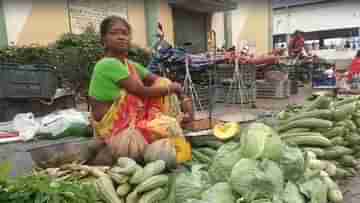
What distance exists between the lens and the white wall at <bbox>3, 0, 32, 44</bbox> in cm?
632

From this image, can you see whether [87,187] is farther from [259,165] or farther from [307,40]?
[307,40]

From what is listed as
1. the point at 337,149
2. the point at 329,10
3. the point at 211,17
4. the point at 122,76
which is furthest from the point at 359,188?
the point at 329,10

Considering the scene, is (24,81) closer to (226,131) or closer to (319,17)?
(226,131)

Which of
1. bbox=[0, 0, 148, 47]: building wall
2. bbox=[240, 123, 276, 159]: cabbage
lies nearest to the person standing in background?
bbox=[0, 0, 148, 47]: building wall

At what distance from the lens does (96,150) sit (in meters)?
2.37

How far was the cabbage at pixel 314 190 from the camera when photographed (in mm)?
1672

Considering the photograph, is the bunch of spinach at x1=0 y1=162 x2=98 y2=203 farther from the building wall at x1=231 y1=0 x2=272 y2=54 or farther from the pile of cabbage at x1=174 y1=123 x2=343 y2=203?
the building wall at x1=231 y1=0 x2=272 y2=54

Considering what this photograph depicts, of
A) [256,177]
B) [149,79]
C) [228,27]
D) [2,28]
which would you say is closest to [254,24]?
[228,27]

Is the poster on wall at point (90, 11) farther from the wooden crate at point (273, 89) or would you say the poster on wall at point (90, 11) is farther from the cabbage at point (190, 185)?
the cabbage at point (190, 185)

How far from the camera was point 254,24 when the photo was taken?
11336mm

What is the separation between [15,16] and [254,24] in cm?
789

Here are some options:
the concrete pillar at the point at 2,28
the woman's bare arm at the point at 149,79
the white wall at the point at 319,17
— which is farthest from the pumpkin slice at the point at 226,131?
the white wall at the point at 319,17

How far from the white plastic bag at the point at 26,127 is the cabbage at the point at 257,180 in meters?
2.51

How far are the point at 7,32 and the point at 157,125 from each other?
17.5 ft
